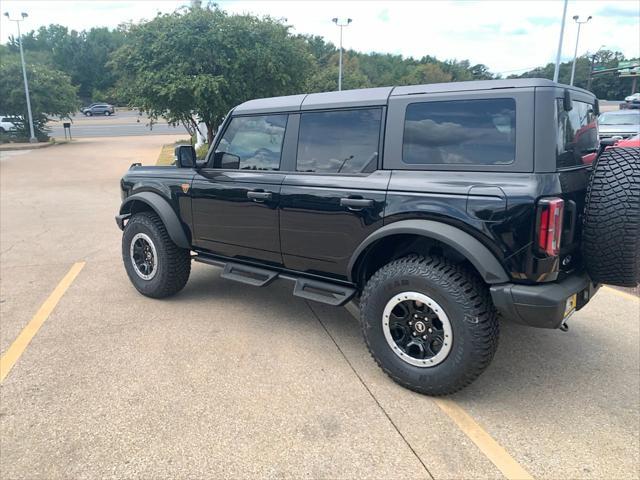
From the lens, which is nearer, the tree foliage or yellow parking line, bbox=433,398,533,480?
yellow parking line, bbox=433,398,533,480

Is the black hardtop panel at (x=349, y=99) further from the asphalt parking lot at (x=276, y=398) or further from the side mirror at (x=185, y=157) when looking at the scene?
the asphalt parking lot at (x=276, y=398)

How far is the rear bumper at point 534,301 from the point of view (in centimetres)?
270

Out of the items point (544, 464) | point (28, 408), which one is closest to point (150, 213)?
point (28, 408)

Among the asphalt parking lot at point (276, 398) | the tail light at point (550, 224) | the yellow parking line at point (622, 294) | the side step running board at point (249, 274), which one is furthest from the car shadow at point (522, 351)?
the tail light at point (550, 224)

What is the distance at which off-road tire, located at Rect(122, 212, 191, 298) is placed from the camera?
4.65 metres

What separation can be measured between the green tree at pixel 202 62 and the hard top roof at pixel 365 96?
8.92 m

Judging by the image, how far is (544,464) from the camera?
2510 mm

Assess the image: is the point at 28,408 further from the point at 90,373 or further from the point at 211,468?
the point at 211,468

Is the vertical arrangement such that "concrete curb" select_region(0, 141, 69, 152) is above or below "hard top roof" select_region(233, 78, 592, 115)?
below

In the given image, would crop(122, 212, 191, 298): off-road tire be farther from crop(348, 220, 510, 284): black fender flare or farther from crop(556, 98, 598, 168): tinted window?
crop(556, 98, 598, 168): tinted window

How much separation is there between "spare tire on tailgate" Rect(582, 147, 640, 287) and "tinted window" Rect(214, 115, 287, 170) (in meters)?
2.21

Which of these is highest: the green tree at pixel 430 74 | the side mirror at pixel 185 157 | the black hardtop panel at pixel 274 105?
the green tree at pixel 430 74

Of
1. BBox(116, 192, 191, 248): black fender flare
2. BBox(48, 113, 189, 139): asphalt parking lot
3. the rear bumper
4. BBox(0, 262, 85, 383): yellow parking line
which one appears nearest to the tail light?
the rear bumper

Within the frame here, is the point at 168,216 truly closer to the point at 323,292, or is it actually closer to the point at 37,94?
the point at 323,292
